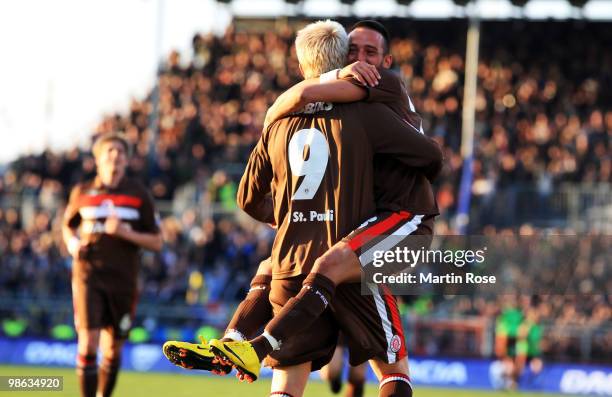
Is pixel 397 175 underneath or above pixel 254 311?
above

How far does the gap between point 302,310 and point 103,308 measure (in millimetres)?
4884

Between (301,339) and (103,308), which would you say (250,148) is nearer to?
(103,308)

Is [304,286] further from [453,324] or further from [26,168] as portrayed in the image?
[26,168]

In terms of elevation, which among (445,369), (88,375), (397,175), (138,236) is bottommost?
(445,369)

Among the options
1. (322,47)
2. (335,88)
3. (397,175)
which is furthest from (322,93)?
Result: (397,175)

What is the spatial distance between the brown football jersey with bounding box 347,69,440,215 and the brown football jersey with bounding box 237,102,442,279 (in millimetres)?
85

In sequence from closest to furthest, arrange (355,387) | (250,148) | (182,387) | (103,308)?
(355,387), (103,308), (182,387), (250,148)

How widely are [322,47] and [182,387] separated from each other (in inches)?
430

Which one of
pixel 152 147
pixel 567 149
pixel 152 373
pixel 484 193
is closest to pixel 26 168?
pixel 152 147

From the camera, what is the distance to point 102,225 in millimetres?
10930

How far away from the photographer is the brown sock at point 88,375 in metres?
10.3

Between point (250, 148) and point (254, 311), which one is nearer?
point (254, 311)

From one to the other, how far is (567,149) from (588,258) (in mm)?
3632

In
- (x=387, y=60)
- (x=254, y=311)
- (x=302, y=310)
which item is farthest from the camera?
(x=387, y=60)
